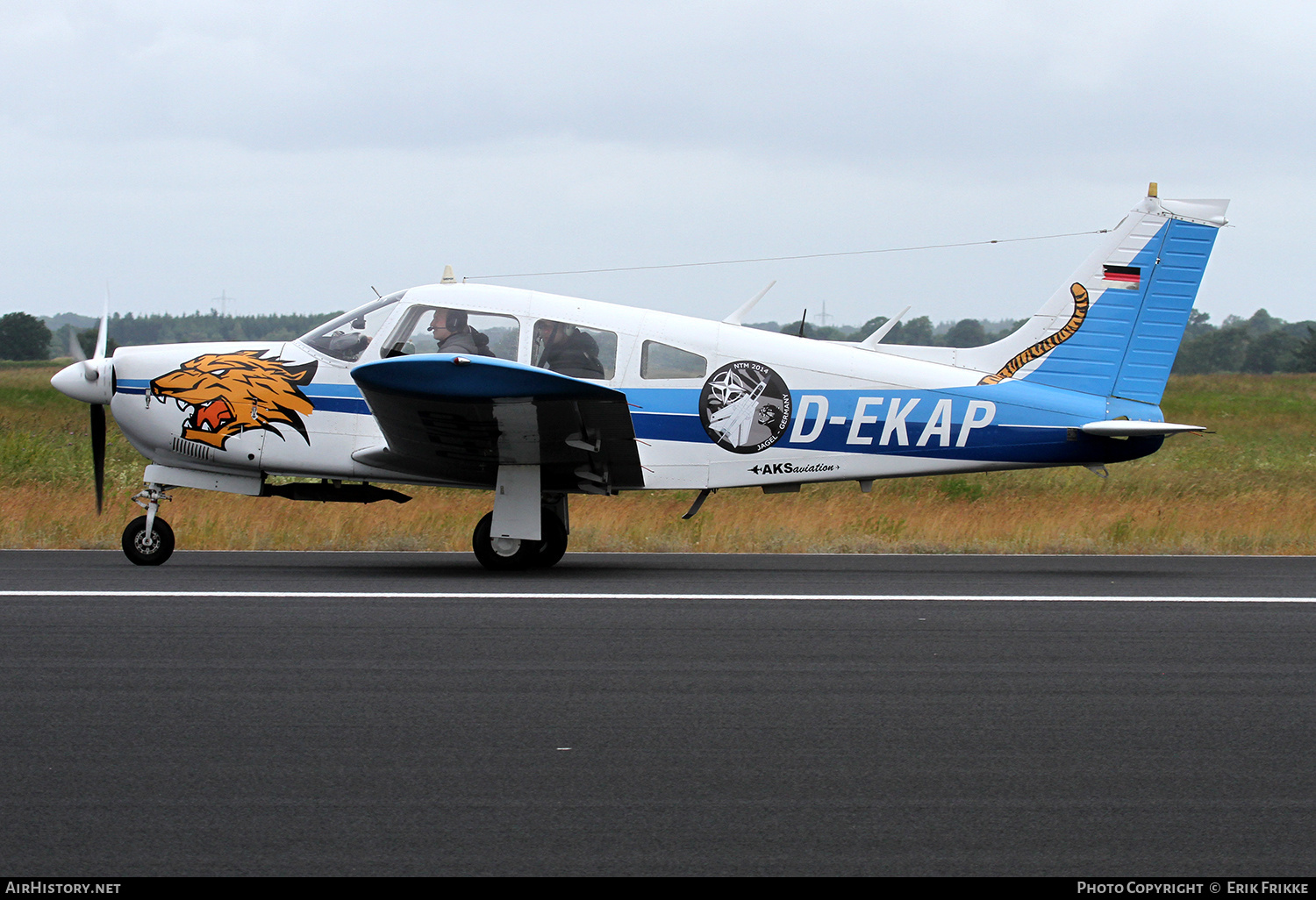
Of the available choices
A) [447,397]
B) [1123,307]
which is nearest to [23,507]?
[447,397]

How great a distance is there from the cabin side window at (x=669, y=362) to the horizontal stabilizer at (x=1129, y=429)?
10.4 feet

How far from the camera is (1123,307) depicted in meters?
10.6

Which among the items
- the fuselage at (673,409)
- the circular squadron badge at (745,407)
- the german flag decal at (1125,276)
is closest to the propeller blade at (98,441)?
the fuselage at (673,409)

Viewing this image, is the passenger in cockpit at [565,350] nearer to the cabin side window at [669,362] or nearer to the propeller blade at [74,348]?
the cabin side window at [669,362]

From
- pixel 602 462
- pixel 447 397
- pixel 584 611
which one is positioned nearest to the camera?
pixel 584 611

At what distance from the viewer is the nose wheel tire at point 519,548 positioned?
395 inches

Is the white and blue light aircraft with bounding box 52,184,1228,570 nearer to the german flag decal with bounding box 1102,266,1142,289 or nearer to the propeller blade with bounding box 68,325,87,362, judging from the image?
the propeller blade with bounding box 68,325,87,362

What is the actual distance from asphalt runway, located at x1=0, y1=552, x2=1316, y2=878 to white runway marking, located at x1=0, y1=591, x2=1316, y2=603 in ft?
0.16

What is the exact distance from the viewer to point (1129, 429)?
984cm

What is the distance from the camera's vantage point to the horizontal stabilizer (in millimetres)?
9719

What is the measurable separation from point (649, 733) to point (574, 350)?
5516 mm

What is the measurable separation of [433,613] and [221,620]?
121cm

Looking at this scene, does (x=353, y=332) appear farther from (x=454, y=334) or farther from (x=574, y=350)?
(x=574, y=350)
